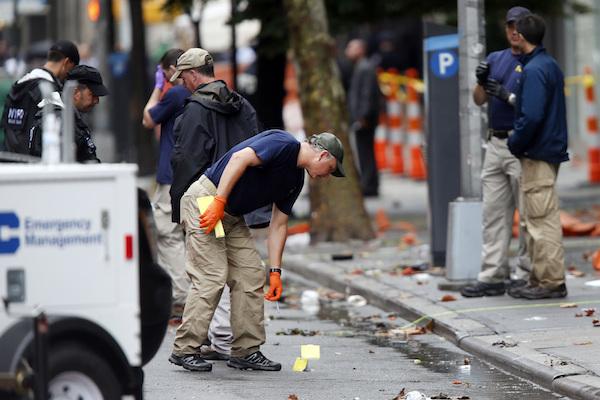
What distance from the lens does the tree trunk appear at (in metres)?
15.4

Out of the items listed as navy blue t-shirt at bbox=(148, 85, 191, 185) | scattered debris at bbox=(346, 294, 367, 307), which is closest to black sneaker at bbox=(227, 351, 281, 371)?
navy blue t-shirt at bbox=(148, 85, 191, 185)

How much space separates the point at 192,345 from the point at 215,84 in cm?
166

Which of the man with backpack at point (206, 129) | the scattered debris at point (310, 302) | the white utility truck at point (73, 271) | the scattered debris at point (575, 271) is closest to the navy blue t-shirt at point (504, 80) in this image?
the scattered debris at point (575, 271)

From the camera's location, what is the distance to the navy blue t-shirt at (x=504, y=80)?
11.1 metres

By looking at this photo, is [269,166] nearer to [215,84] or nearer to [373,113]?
[215,84]

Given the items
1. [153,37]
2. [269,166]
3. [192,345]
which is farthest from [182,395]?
[153,37]

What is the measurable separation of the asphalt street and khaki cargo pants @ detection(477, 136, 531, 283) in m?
0.87

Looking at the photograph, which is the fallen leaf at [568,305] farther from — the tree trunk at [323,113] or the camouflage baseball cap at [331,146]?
the tree trunk at [323,113]

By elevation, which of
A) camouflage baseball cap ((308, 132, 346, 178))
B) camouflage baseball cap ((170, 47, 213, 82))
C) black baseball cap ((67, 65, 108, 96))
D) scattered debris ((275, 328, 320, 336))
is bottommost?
scattered debris ((275, 328, 320, 336))

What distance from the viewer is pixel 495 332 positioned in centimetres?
999

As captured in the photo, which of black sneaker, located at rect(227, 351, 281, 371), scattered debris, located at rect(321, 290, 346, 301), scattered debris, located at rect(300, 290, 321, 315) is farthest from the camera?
scattered debris, located at rect(321, 290, 346, 301)

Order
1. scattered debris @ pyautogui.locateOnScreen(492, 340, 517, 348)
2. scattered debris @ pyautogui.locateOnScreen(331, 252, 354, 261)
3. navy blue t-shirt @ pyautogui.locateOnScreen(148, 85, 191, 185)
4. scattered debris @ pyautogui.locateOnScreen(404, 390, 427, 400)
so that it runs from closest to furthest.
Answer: scattered debris @ pyautogui.locateOnScreen(404, 390, 427, 400) → scattered debris @ pyautogui.locateOnScreen(492, 340, 517, 348) → navy blue t-shirt @ pyautogui.locateOnScreen(148, 85, 191, 185) → scattered debris @ pyautogui.locateOnScreen(331, 252, 354, 261)

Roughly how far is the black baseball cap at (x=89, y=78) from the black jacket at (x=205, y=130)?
61cm

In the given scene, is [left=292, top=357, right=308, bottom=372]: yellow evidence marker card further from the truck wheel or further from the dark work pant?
the dark work pant
